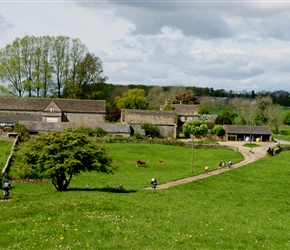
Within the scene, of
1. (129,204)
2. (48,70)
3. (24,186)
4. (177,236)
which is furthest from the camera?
(48,70)

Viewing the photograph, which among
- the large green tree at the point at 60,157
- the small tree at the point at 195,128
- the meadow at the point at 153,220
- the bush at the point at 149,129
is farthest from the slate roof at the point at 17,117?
the large green tree at the point at 60,157

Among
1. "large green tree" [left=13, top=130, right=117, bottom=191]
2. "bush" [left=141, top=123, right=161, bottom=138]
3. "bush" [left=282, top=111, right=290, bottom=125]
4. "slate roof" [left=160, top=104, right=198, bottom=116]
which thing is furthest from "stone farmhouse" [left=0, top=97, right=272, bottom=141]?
"large green tree" [left=13, top=130, right=117, bottom=191]

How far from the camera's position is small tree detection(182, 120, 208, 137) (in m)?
89.0

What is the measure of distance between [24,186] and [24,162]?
7.36m

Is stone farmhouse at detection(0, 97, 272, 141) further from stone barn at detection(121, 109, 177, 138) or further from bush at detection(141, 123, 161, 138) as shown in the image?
bush at detection(141, 123, 161, 138)

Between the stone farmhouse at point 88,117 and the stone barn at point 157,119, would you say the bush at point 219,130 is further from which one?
the stone barn at point 157,119

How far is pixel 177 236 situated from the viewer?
17.5 meters

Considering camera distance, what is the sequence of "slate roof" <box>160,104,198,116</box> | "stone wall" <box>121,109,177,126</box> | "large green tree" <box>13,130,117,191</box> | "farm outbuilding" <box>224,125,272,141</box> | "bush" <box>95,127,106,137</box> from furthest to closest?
"slate roof" <box>160,104,198,116</box> < "stone wall" <box>121,109,177,126</box> < "farm outbuilding" <box>224,125,272,141</box> < "bush" <box>95,127,106,137</box> < "large green tree" <box>13,130,117,191</box>

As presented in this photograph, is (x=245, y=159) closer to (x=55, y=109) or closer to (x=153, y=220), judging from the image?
(x=153, y=220)

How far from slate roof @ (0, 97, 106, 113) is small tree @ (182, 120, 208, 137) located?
62.7 ft

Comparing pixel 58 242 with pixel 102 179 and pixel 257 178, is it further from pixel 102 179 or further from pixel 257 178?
pixel 257 178

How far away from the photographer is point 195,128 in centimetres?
8912

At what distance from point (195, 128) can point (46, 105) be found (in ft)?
110

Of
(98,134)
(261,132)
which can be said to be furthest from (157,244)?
(261,132)
